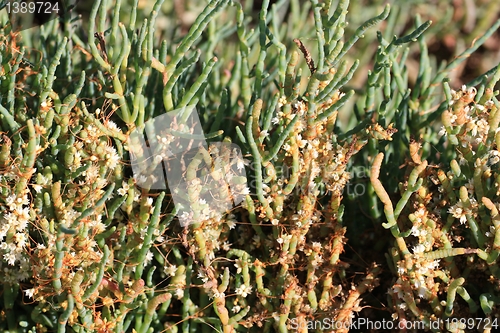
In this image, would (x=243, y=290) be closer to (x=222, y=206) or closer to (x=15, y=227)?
(x=222, y=206)

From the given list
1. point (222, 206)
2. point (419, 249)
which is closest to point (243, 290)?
point (222, 206)

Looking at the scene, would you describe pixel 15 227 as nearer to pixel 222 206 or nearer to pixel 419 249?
pixel 222 206

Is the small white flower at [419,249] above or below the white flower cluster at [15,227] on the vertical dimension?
below

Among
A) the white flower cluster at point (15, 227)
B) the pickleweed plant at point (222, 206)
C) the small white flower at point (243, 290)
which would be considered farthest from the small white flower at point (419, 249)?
the white flower cluster at point (15, 227)

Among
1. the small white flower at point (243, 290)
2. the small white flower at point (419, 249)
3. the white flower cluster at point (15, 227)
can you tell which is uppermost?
the white flower cluster at point (15, 227)

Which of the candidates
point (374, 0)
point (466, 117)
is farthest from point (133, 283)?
point (374, 0)

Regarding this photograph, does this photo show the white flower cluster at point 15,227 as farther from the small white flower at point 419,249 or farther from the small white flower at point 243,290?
the small white flower at point 419,249

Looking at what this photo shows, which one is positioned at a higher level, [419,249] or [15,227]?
[15,227]

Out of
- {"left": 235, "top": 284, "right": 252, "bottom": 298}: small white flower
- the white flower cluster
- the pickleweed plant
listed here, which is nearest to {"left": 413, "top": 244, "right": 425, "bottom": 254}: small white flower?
the pickleweed plant

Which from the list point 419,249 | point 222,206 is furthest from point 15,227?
point 419,249

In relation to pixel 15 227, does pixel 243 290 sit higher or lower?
lower

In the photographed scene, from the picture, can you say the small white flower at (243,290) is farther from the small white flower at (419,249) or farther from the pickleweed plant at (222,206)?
the small white flower at (419,249)

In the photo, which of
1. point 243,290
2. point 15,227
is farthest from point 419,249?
point 15,227
